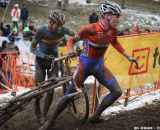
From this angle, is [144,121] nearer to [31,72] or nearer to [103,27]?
[103,27]

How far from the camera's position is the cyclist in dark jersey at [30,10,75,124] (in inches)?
332

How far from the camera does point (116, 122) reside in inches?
322

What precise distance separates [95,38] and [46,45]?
1.47 m

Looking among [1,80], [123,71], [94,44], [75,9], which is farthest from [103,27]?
[75,9]

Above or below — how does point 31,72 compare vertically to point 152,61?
below

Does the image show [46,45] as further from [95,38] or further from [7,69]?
[7,69]

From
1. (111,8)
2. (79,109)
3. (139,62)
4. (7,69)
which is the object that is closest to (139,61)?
(139,62)

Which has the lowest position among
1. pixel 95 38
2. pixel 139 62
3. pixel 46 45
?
pixel 139 62

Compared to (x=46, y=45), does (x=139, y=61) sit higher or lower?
lower

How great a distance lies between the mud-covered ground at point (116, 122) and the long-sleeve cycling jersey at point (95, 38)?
1.29 meters

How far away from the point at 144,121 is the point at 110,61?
7.04 feet

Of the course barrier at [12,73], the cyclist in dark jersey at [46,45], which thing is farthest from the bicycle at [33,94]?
the course barrier at [12,73]

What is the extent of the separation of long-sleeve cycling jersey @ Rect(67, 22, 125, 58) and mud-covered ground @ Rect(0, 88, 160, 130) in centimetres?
129

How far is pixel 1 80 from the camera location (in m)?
14.6
